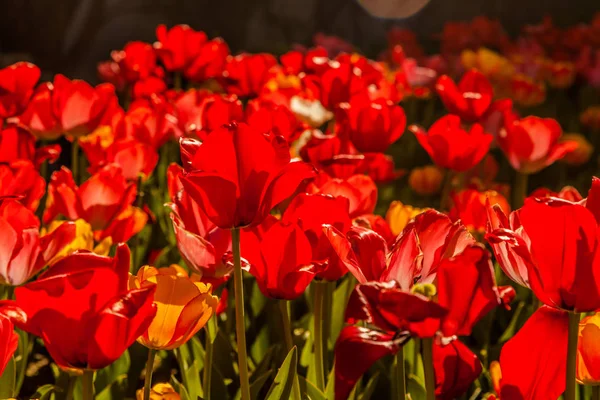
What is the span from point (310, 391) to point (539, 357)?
316mm

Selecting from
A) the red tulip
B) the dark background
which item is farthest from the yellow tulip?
the dark background

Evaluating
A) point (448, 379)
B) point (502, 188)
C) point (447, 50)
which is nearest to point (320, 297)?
point (448, 379)

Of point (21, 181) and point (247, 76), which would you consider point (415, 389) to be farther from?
point (247, 76)

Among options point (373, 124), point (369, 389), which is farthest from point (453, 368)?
point (373, 124)

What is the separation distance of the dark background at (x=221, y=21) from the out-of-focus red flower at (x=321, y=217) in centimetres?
283

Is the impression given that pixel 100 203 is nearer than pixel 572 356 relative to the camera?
No

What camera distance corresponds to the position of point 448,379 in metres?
0.73

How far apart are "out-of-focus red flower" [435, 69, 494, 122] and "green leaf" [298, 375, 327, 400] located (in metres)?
1.04

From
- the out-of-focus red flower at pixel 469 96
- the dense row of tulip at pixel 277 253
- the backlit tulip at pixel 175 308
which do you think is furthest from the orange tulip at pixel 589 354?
the out-of-focus red flower at pixel 469 96

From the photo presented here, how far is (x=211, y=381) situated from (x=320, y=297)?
0.21m

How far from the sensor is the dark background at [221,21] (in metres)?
3.69

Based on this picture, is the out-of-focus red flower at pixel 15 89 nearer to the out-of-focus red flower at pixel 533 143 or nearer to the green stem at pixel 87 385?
the out-of-focus red flower at pixel 533 143

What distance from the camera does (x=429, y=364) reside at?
2.21 feet

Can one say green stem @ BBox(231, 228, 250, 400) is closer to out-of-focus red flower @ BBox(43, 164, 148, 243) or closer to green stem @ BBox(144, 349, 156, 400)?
green stem @ BBox(144, 349, 156, 400)
